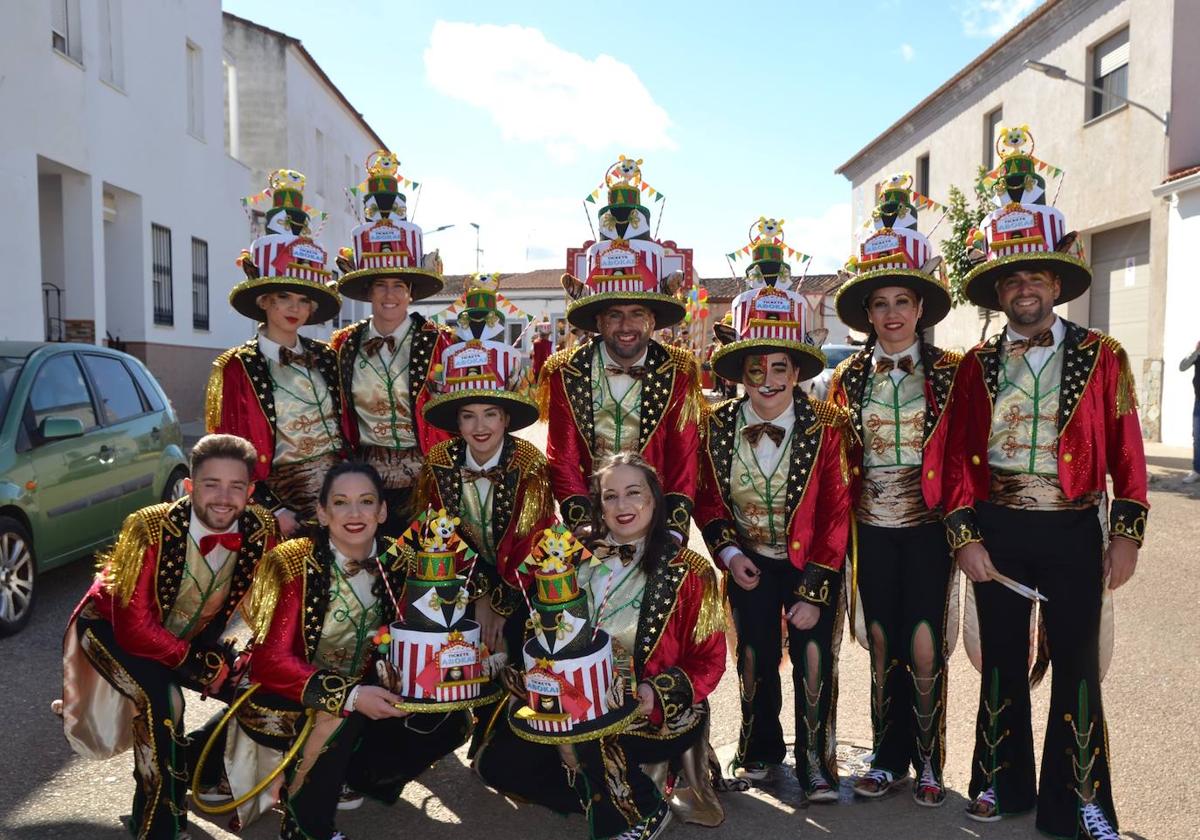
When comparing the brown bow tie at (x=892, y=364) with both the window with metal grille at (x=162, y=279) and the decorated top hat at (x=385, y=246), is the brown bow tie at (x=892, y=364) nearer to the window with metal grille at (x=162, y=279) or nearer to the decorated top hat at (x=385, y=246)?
the decorated top hat at (x=385, y=246)

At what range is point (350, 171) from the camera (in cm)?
3109

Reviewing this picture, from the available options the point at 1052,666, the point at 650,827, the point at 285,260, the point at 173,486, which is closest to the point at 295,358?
the point at 285,260

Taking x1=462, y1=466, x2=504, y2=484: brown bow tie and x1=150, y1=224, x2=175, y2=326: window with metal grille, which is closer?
x1=462, y1=466, x2=504, y2=484: brown bow tie

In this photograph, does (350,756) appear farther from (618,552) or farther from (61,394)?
(61,394)

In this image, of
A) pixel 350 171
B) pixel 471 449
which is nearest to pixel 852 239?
pixel 471 449

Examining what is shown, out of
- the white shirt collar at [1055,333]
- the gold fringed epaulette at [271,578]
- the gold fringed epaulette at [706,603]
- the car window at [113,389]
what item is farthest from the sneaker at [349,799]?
the car window at [113,389]

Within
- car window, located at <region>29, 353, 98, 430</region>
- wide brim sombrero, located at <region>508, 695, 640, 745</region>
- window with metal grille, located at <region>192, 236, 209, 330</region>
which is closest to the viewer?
wide brim sombrero, located at <region>508, 695, 640, 745</region>

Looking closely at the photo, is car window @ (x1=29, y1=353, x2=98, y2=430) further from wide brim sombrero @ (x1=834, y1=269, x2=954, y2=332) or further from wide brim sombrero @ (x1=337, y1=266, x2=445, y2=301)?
wide brim sombrero @ (x1=834, y1=269, x2=954, y2=332)

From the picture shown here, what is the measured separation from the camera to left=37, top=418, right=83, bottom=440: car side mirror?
5.83 meters

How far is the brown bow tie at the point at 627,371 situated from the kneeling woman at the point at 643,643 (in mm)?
519

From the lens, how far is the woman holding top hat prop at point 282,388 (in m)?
4.11

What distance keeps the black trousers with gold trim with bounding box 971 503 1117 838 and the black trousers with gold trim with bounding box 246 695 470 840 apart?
2065 mm

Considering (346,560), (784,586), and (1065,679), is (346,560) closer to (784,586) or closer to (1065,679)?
(784,586)

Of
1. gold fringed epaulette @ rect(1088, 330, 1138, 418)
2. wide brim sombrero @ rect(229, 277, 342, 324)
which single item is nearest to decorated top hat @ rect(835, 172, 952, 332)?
gold fringed epaulette @ rect(1088, 330, 1138, 418)
